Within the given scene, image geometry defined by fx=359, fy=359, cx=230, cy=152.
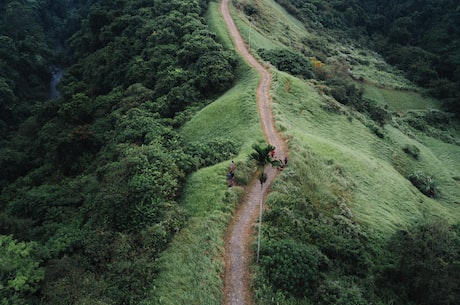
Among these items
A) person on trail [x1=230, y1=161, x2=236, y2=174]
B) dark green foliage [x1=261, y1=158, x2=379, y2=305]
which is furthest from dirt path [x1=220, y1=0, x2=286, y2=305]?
A: person on trail [x1=230, y1=161, x2=236, y2=174]

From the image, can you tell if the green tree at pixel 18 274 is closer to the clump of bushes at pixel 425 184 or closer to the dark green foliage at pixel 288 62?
the clump of bushes at pixel 425 184

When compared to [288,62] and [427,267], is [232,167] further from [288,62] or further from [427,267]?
[288,62]

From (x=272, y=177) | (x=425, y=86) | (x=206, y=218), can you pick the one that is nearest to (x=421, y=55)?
(x=425, y=86)

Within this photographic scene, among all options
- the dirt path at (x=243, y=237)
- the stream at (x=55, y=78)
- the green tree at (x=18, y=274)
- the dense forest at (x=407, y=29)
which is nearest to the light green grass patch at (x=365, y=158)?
the dirt path at (x=243, y=237)

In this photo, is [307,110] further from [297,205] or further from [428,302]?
[428,302]

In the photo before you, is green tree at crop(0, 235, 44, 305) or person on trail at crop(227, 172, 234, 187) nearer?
green tree at crop(0, 235, 44, 305)

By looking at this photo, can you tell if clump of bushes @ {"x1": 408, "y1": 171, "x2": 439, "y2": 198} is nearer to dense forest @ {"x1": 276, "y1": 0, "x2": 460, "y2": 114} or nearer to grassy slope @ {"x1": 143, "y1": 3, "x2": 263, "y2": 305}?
grassy slope @ {"x1": 143, "y1": 3, "x2": 263, "y2": 305}
